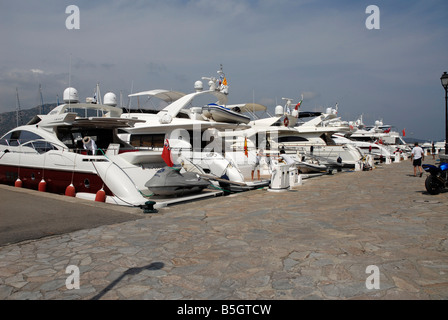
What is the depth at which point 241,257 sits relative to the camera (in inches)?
180

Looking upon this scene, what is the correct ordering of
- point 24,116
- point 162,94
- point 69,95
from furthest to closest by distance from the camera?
point 24,116 < point 162,94 < point 69,95

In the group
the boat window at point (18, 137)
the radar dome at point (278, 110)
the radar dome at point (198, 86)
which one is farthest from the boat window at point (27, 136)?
the radar dome at point (278, 110)

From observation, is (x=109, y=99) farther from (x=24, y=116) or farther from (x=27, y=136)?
(x=24, y=116)

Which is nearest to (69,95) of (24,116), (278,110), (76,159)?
(76,159)

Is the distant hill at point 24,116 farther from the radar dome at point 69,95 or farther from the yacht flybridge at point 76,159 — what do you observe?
the yacht flybridge at point 76,159

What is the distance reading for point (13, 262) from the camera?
4.31 meters

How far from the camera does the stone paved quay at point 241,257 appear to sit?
140 inches

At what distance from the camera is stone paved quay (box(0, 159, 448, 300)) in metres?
3.55

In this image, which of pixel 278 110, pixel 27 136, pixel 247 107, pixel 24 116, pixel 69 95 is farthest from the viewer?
pixel 24 116

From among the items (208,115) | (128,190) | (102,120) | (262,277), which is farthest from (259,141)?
(262,277)

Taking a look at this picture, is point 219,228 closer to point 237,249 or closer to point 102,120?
point 237,249

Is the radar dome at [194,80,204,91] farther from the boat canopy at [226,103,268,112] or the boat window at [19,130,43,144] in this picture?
the boat window at [19,130,43,144]

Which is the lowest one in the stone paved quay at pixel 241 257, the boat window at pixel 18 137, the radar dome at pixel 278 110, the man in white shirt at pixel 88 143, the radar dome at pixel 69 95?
the stone paved quay at pixel 241 257

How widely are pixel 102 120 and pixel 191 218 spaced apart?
5690 millimetres
